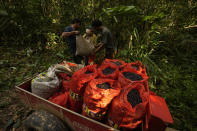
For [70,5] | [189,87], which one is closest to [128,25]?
[189,87]

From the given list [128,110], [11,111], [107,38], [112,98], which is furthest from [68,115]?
[107,38]

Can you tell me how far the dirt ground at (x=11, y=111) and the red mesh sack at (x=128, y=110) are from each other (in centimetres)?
171

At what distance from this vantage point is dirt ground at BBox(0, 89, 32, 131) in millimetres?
1819

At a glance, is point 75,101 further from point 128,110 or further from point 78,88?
point 128,110

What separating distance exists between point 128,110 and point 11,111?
232 centimetres

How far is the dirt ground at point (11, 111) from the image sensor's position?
1819mm

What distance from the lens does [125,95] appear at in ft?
3.35

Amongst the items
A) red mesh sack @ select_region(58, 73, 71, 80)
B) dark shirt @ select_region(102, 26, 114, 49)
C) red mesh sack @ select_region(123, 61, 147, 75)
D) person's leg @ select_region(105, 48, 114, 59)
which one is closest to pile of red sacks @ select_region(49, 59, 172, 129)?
red mesh sack @ select_region(123, 61, 147, 75)

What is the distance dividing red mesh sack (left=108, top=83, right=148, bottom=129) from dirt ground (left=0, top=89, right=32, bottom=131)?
5.62 ft

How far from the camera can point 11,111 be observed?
6.83 ft

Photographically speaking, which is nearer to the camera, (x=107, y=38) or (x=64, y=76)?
(x=64, y=76)

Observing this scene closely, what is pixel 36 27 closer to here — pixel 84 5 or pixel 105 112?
pixel 84 5

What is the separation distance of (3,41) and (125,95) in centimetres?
564

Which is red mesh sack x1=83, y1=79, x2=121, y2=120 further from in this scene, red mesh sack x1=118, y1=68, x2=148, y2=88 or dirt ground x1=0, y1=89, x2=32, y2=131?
dirt ground x1=0, y1=89, x2=32, y2=131
